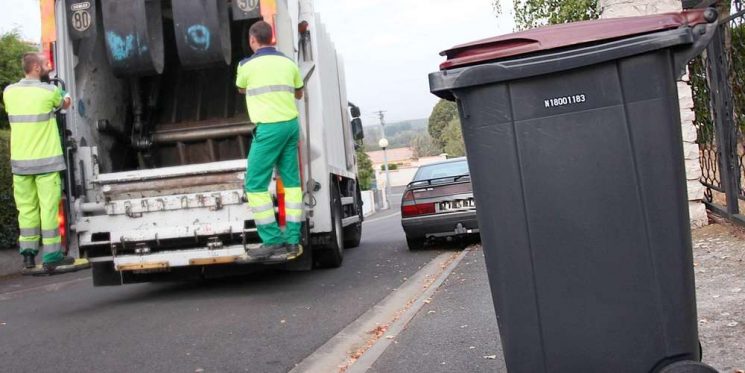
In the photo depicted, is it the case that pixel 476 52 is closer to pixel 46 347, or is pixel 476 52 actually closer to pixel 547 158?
A: pixel 547 158

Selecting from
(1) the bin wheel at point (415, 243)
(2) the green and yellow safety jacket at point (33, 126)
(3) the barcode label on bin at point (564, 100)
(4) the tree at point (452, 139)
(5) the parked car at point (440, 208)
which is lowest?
(1) the bin wheel at point (415, 243)

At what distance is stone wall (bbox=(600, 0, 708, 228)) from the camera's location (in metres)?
6.84

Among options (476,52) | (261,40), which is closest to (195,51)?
(261,40)

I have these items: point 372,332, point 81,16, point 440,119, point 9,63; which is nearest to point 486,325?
point 372,332

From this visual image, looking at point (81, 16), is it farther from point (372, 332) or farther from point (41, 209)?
point (372, 332)

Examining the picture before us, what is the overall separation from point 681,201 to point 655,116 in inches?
12.6

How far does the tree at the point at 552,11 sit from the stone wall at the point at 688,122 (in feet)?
26.1

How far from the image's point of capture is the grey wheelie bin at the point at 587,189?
8.96 feet

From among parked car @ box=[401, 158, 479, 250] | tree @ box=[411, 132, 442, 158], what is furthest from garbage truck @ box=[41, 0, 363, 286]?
tree @ box=[411, 132, 442, 158]

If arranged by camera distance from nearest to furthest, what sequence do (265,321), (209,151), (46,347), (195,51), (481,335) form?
(481,335)
(46,347)
(265,321)
(195,51)
(209,151)

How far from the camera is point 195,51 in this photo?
6.71m

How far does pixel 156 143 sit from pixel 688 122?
5.22 meters

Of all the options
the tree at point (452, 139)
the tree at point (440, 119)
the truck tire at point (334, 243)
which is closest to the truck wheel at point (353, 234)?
the truck tire at point (334, 243)

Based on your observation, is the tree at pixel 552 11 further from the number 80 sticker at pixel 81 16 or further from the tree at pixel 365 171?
the tree at pixel 365 171
